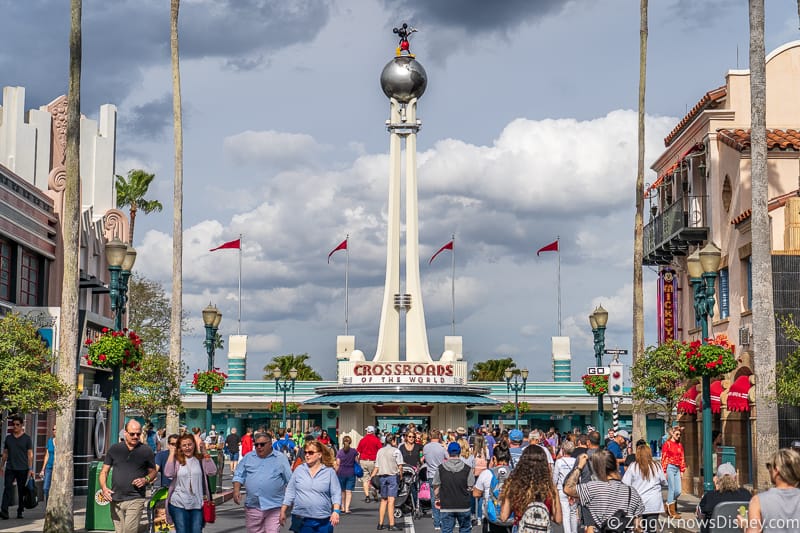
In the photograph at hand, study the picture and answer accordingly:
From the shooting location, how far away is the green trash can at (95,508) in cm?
2061

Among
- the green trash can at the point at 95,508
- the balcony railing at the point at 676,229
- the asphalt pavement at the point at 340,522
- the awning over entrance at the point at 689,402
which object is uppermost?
the balcony railing at the point at 676,229

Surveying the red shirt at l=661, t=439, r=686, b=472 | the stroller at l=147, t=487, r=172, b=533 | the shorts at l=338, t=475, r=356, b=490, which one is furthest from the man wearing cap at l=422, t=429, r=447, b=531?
the stroller at l=147, t=487, r=172, b=533

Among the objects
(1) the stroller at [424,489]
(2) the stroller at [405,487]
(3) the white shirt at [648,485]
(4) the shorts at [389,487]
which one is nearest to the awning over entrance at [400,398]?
(2) the stroller at [405,487]

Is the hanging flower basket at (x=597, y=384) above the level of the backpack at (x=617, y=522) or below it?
above

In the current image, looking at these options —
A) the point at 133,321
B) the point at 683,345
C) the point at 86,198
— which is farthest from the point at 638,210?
the point at 133,321

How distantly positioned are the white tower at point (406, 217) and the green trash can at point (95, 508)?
4322 cm

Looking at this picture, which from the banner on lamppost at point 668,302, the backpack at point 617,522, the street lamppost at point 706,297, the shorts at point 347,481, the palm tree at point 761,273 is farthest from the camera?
the banner on lamppost at point 668,302

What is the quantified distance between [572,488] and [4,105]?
2997 cm

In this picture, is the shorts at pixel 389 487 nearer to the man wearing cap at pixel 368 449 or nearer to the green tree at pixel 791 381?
the man wearing cap at pixel 368 449

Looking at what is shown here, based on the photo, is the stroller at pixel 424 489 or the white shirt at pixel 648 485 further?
the stroller at pixel 424 489

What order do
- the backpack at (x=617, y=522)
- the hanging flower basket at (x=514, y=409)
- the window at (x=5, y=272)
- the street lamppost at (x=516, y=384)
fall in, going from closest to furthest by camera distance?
the backpack at (x=617, y=522) → the window at (x=5, y=272) → the street lamppost at (x=516, y=384) → the hanging flower basket at (x=514, y=409)

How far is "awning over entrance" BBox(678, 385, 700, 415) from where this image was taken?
34578 mm

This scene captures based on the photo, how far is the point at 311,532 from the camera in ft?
44.4

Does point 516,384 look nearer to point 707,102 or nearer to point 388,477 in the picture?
point 707,102
